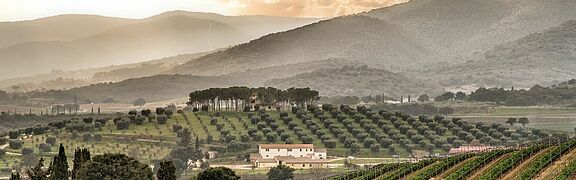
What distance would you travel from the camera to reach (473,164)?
63844mm

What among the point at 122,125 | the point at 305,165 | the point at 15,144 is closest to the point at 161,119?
the point at 122,125

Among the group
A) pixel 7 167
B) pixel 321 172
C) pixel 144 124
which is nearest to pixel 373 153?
pixel 321 172

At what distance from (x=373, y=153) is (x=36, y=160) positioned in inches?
1474

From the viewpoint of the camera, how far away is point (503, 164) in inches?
2367

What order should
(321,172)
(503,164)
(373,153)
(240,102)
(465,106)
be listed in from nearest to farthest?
(503,164) < (321,172) < (373,153) < (240,102) < (465,106)

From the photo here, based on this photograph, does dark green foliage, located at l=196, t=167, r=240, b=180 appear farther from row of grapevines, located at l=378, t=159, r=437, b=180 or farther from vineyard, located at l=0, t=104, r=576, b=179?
vineyard, located at l=0, t=104, r=576, b=179

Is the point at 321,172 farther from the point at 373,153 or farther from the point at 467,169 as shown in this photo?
the point at 467,169

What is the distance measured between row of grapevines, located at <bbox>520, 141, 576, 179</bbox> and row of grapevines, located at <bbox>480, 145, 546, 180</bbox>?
1.56 meters

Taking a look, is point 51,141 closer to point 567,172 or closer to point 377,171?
point 377,171

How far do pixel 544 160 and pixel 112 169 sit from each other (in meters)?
33.4

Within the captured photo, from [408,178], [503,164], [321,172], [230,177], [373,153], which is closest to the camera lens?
[503,164]

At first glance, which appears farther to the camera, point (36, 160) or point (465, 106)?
point (465, 106)

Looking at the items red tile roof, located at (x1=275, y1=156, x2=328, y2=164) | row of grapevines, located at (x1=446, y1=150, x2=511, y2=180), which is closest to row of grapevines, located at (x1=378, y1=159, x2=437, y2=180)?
row of grapevines, located at (x1=446, y1=150, x2=511, y2=180)

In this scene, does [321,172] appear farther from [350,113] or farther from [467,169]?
[467,169]
